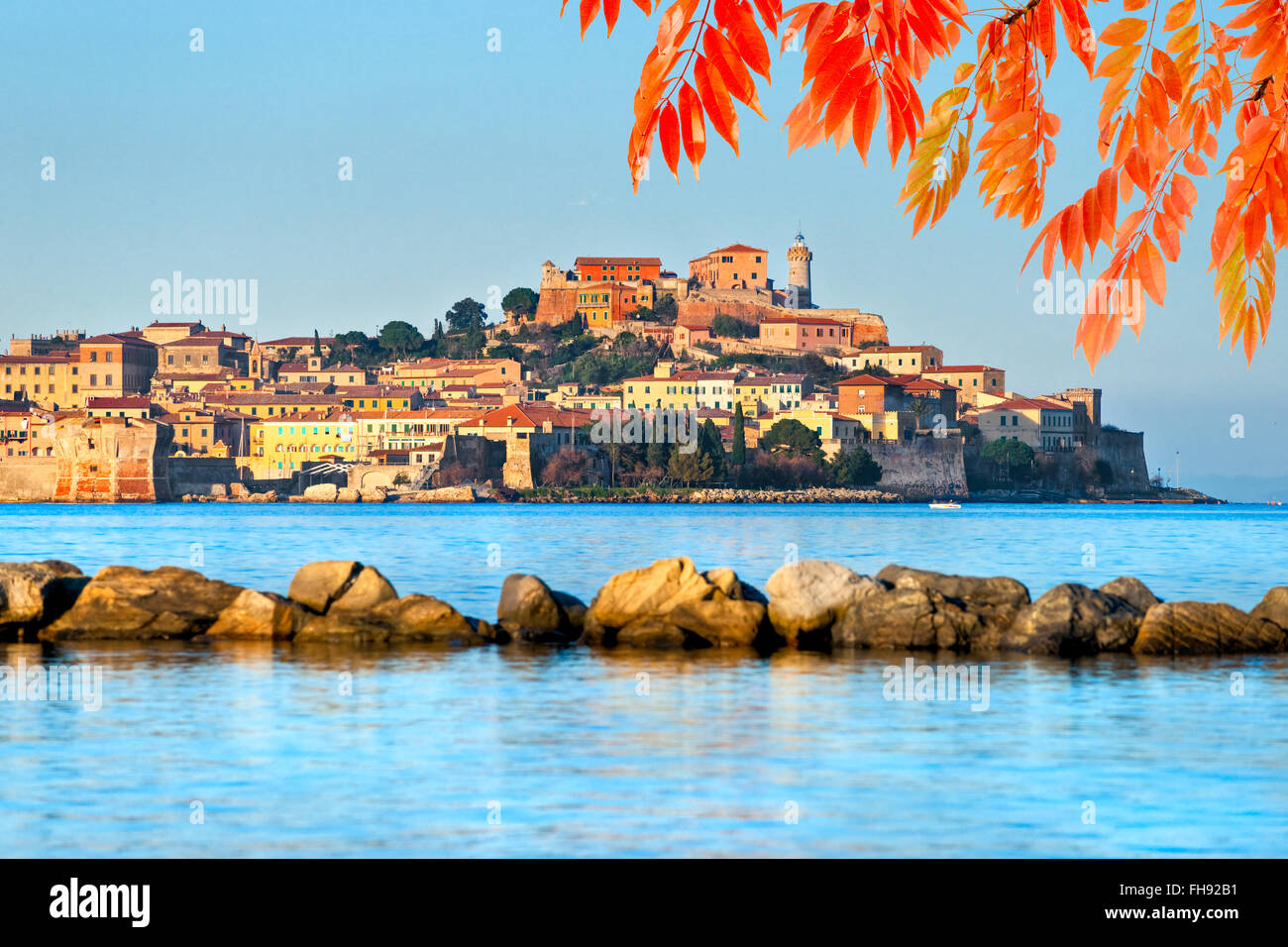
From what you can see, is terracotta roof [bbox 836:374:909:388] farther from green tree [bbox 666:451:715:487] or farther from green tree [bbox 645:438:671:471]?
green tree [bbox 666:451:715:487]

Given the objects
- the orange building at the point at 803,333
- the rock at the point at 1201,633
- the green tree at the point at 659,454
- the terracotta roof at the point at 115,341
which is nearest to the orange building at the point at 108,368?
the terracotta roof at the point at 115,341

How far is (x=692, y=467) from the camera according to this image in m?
82.2

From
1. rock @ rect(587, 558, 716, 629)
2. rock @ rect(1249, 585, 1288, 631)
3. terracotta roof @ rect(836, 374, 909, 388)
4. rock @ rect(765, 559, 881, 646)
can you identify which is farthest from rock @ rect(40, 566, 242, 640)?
terracotta roof @ rect(836, 374, 909, 388)

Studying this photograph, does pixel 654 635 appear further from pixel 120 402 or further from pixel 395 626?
pixel 120 402

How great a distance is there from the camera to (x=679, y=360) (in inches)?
4065

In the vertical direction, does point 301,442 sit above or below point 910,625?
above

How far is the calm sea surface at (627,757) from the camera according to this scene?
669 cm

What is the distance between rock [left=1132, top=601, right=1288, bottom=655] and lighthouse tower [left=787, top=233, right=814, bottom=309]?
10173 centimetres

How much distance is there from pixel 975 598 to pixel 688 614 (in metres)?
2.68

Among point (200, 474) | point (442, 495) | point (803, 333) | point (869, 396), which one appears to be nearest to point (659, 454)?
point (442, 495)
